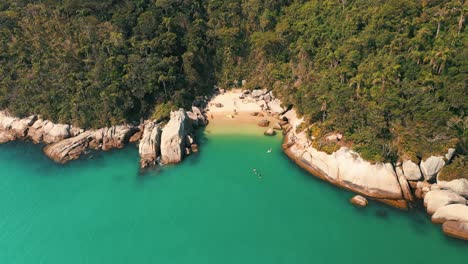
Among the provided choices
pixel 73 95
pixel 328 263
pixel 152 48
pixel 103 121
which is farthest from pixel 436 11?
pixel 73 95

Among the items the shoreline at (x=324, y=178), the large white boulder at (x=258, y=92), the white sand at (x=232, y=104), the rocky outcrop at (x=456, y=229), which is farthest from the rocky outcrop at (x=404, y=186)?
the large white boulder at (x=258, y=92)

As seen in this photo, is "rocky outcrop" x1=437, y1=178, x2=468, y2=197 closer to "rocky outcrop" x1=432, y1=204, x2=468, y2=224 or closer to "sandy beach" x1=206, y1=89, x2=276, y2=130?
"rocky outcrop" x1=432, y1=204, x2=468, y2=224

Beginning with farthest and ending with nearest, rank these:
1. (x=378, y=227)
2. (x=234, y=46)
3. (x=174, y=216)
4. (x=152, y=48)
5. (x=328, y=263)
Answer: (x=234, y=46) → (x=152, y=48) → (x=174, y=216) → (x=378, y=227) → (x=328, y=263)

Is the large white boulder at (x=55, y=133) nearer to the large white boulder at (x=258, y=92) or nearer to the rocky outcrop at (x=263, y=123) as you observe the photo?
the rocky outcrop at (x=263, y=123)

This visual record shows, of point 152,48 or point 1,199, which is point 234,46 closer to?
point 152,48

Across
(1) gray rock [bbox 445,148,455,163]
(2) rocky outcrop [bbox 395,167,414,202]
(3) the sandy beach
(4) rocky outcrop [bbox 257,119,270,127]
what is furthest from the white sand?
(1) gray rock [bbox 445,148,455,163]
